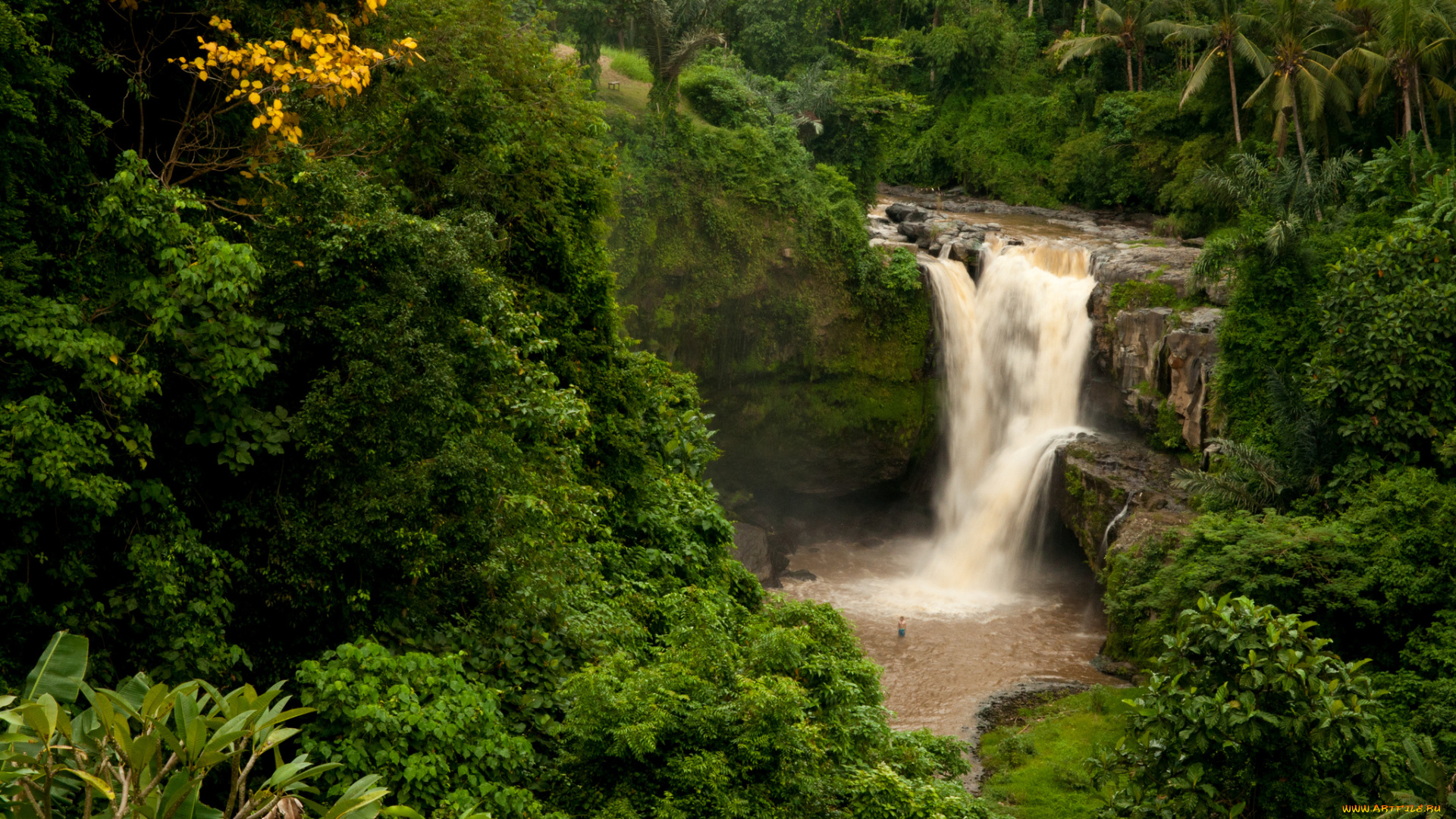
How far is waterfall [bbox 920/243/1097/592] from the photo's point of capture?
21703mm

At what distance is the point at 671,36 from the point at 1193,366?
12.6m

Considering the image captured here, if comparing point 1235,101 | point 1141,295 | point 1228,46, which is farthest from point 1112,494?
point 1228,46

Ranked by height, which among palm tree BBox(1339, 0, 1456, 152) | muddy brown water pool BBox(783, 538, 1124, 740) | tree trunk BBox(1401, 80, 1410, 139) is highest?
palm tree BBox(1339, 0, 1456, 152)

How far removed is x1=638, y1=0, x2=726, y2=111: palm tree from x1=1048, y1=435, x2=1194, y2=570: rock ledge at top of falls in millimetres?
11610

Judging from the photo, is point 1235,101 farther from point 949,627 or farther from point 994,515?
point 949,627

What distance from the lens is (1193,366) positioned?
18797 millimetres

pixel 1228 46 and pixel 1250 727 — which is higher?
pixel 1228 46

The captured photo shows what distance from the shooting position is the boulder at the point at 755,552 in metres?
21.2

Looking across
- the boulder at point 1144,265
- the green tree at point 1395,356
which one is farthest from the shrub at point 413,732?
the boulder at point 1144,265

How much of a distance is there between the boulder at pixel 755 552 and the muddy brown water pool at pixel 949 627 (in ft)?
1.81

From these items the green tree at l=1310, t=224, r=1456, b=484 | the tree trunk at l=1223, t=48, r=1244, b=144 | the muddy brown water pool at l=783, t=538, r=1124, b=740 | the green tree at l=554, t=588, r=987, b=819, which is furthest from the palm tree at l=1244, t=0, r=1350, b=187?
the green tree at l=554, t=588, r=987, b=819

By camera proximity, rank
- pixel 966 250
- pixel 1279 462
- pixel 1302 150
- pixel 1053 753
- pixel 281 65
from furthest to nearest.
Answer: pixel 966 250 → pixel 1302 150 → pixel 1279 462 → pixel 1053 753 → pixel 281 65

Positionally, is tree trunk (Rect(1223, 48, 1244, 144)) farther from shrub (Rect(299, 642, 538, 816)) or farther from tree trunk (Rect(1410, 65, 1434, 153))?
shrub (Rect(299, 642, 538, 816))

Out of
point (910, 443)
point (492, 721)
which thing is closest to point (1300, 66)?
point (910, 443)
